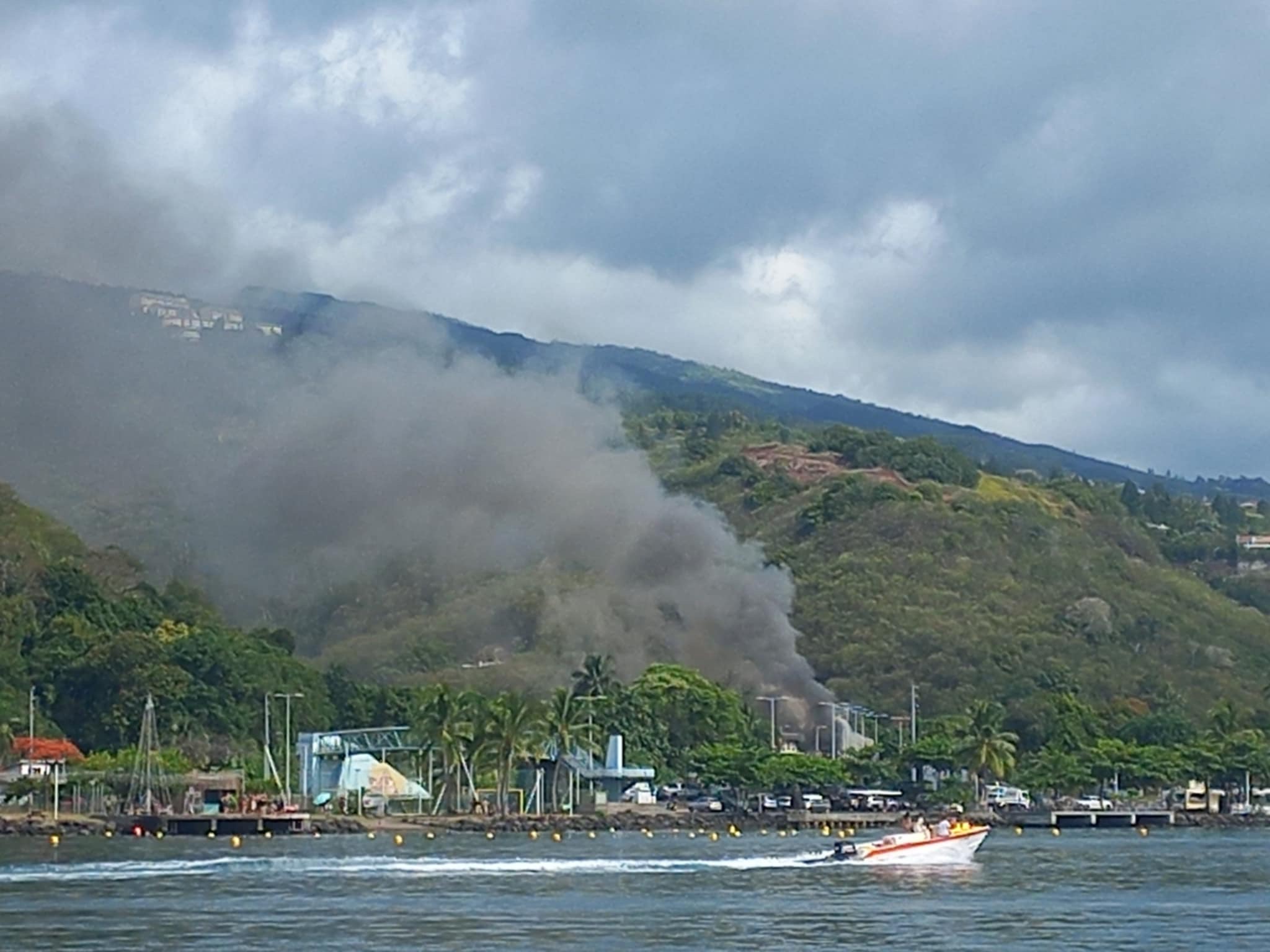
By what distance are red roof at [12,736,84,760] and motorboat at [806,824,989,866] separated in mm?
90735

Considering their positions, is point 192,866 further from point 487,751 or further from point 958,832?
point 487,751

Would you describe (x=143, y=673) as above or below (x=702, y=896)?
above

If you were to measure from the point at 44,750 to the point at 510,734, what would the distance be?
4350cm

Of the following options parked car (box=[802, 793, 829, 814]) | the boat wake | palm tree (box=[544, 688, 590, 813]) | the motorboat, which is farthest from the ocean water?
parked car (box=[802, 793, 829, 814])

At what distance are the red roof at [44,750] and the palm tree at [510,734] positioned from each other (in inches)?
1461

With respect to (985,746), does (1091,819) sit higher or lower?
lower

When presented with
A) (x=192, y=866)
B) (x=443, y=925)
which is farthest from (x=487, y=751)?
(x=443, y=925)

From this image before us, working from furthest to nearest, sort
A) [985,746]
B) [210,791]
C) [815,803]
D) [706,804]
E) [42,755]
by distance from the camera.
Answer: [985,746]
[815,803]
[706,804]
[42,755]
[210,791]

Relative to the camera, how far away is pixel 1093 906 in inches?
3718

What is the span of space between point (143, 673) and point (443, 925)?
121 m

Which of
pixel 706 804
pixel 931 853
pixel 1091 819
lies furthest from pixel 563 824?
pixel 931 853

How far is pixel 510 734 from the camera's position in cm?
17462

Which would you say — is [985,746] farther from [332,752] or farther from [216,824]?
[216,824]

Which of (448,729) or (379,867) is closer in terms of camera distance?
(379,867)
